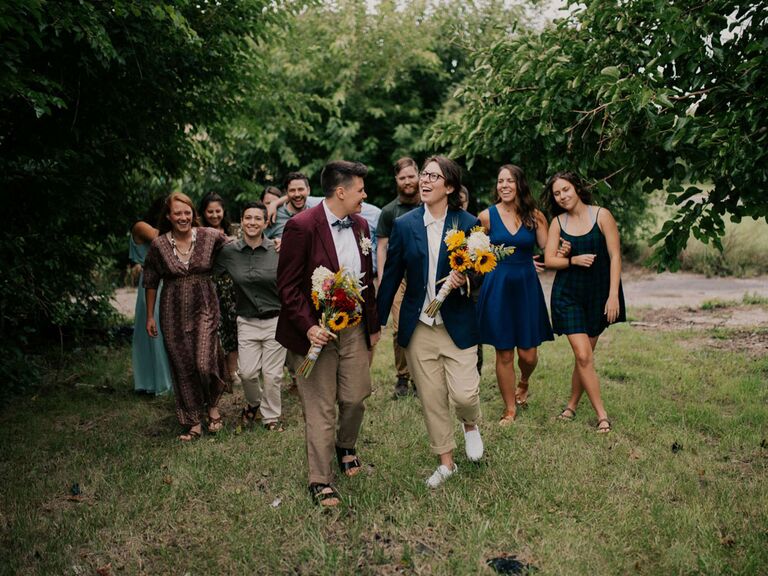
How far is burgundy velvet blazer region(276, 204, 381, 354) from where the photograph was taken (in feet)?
14.5

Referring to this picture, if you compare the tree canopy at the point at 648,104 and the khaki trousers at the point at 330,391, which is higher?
the tree canopy at the point at 648,104

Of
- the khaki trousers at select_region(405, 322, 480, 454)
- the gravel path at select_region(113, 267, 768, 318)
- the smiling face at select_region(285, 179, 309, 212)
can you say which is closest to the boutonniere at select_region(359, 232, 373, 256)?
the khaki trousers at select_region(405, 322, 480, 454)

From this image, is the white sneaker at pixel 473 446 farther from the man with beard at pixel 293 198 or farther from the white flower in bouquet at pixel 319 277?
the man with beard at pixel 293 198

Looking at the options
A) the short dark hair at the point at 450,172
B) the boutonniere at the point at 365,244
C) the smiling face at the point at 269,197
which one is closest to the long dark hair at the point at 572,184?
the short dark hair at the point at 450,172

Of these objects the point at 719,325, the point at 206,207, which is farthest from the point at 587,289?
the point at 719,325

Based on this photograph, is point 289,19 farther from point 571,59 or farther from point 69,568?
point 69,568

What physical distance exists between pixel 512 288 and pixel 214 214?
3385mm

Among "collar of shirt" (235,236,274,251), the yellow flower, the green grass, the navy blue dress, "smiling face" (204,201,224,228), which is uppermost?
"smiling face" (204,201,224,228)

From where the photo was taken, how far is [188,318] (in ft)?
20.3

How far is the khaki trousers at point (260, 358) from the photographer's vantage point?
6332 millimetres

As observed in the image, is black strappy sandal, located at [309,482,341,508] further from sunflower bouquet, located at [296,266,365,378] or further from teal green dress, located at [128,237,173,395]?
teal green dress, located at [128,237,173,395]

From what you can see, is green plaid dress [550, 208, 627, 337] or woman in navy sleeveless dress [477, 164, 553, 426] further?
woman in navy sleeveless dress [477, 164, 553, 426]

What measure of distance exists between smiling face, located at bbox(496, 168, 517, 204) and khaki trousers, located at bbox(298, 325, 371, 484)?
2137 millimetres

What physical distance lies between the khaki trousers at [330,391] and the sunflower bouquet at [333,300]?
21cm
